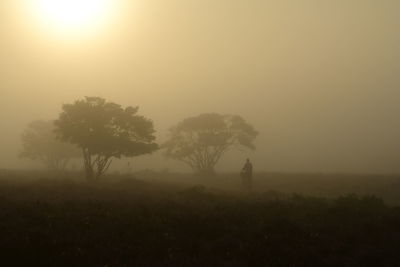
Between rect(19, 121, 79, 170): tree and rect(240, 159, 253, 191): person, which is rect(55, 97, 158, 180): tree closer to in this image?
rect(240, 159, 253, 191): person

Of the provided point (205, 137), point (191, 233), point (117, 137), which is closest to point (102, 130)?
point (117, 137)

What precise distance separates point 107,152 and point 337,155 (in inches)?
4332

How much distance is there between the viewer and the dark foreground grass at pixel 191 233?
16.1 meters

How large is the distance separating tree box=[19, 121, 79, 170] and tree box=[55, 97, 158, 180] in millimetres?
27576

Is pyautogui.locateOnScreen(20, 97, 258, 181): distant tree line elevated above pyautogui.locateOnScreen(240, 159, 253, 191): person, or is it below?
above

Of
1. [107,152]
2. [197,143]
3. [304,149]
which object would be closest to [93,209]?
[107,152]

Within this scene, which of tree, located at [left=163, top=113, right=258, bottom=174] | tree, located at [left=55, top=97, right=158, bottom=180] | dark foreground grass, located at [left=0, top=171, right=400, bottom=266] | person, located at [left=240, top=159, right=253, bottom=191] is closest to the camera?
dark foreground grass, located at [left=0, top=171, right=400, bottom=266]

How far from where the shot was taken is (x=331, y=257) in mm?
17172

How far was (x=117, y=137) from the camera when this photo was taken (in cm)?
4825

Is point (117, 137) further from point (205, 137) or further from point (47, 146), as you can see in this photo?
point (47, 146)

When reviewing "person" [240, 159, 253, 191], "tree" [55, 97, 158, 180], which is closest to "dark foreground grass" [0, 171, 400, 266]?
"person" [240, 159, 253, 191]

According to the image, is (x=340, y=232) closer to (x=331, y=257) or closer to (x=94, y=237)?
(x=331, y=257)

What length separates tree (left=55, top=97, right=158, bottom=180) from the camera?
4741 centimetres

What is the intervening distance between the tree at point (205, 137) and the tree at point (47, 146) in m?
15.5
